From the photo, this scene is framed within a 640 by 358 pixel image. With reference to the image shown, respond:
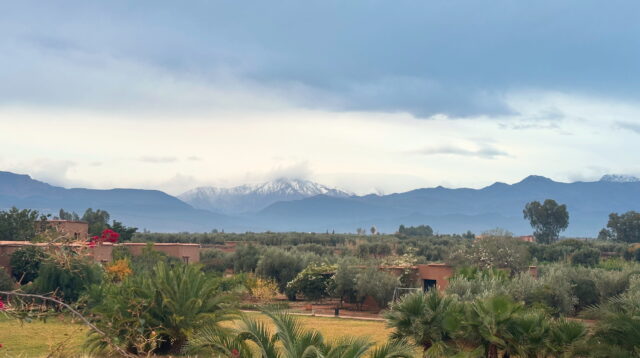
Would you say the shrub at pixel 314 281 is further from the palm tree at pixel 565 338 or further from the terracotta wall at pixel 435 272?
the palm tree at pixel 565 338

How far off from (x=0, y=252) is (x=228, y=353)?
3420 cm

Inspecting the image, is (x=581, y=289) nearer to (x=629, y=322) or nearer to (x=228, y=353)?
(x=629, y=322)

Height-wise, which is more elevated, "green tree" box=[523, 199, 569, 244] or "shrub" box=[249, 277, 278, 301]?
"green tree" box=[523, 199, 569, 244]

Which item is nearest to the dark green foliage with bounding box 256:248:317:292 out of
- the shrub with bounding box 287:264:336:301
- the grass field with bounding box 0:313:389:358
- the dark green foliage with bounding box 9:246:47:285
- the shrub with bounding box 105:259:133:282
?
the shrub with bounding box 287:264:336:301

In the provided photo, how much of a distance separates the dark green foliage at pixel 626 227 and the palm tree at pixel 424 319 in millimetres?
109201

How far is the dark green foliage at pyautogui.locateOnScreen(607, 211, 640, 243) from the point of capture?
119 metres

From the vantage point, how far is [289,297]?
45.9m

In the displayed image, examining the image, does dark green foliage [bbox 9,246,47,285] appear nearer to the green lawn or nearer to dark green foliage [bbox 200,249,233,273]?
the green lawn

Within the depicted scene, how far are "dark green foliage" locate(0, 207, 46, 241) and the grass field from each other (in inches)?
1130

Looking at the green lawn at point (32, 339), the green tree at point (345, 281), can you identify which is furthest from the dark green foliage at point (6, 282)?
the green tree at point (345, 281)

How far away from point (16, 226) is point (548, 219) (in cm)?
10223

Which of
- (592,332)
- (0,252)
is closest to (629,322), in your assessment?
(592,332)

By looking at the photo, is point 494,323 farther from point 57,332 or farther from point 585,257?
point 585,257

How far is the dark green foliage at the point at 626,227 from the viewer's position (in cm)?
11912
